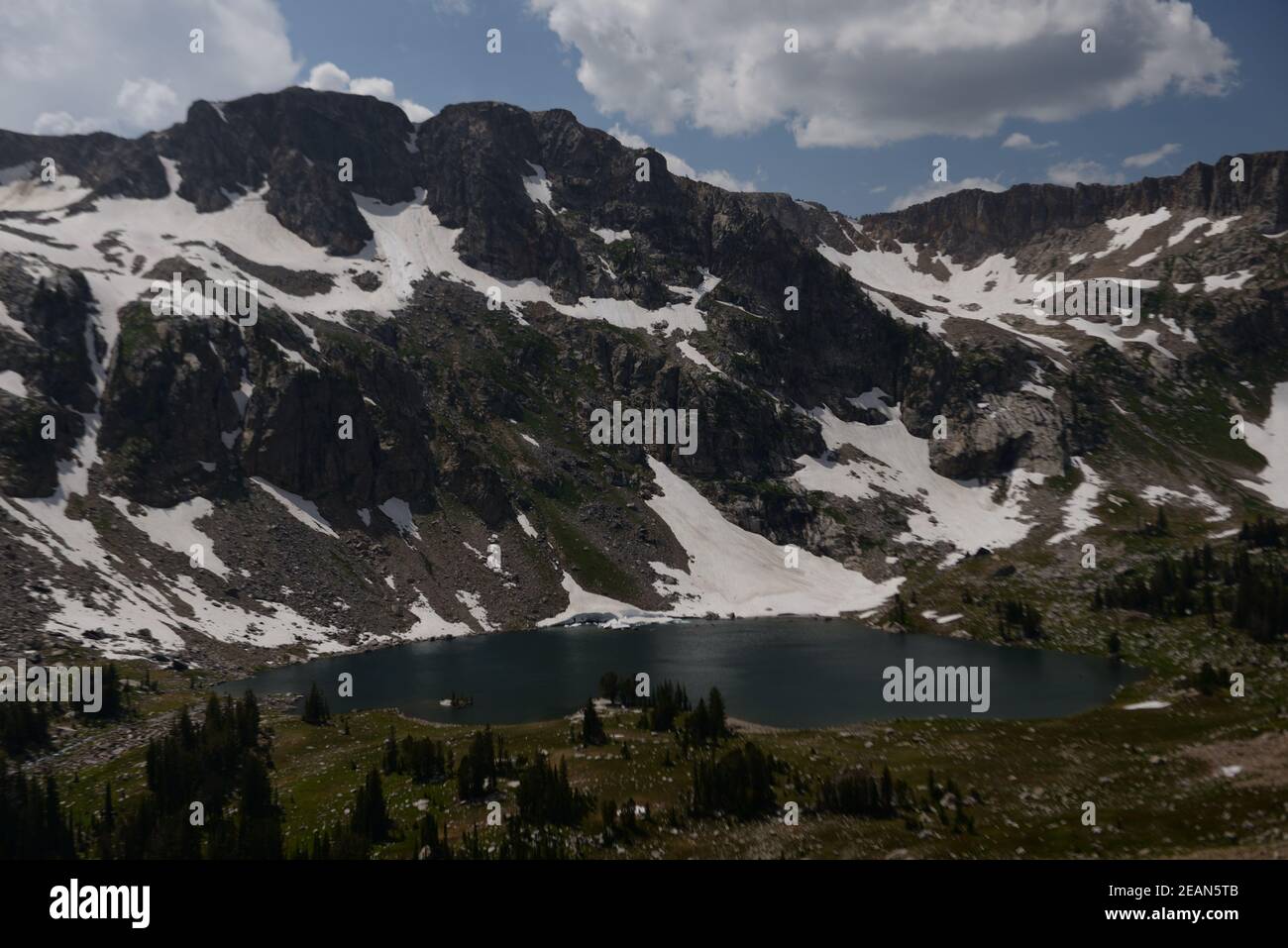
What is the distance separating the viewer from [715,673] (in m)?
105

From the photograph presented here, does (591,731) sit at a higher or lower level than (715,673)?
higher

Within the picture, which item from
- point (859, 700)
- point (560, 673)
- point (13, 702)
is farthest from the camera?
point (560, 673)

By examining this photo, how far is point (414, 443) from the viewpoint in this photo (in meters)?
173

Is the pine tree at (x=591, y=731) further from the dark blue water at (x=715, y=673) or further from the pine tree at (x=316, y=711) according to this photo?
the pine tree at (x=316, y=711)

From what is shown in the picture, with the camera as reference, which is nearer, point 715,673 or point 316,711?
point 316,711

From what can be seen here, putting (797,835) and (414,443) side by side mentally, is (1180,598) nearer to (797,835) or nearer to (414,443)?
(797,835)

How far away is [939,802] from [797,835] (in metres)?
9.83

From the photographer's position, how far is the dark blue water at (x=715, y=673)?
279 feet

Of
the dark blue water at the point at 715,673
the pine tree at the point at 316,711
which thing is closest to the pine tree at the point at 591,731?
the dark blue water at the point at 715,673

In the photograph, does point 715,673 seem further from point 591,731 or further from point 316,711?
point 316,711

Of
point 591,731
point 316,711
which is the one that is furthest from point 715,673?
point 316,711

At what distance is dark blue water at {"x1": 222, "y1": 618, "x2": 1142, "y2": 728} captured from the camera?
279 feet
